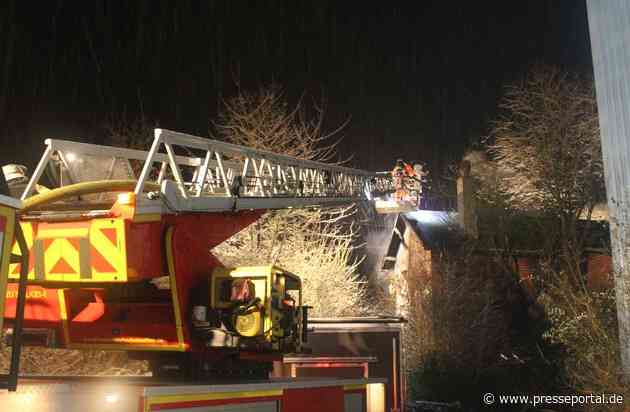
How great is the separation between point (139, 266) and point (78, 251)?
1.66 ft

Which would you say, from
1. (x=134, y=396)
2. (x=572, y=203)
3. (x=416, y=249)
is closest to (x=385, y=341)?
(x=134, y=396)

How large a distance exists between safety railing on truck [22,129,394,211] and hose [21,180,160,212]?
0.38 ft

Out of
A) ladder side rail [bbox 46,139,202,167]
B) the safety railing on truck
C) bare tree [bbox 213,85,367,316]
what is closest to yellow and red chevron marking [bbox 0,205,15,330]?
the safety railing on truck

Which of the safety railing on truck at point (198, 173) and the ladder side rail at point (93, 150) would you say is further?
the ladder side rail at point (93, 150)

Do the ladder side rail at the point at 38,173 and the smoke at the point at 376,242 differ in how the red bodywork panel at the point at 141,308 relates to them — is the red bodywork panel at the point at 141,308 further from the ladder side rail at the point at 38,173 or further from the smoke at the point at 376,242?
the smoke at the point at 376,242

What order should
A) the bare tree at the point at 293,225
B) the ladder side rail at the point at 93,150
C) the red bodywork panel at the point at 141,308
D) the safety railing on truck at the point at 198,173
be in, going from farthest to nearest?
the bare tree at the point at 293,225
the ladder side rail at the point at 93,150
the safety railing on truck at the point at 198,173
the red bodywork panel at the point at 141,308

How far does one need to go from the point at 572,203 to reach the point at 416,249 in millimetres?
7605

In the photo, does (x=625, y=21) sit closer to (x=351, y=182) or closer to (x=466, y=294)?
(x=351, y=182)

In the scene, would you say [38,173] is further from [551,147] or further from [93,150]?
[551,147]

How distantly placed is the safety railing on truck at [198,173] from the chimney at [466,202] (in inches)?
682

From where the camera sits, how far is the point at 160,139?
587 centimetres

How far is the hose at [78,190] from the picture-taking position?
5.15 m

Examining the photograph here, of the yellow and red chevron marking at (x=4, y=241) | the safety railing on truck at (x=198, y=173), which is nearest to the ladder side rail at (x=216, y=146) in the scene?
the safety railing on truck at (x=198, y=173)

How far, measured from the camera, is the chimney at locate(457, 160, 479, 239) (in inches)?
1008
